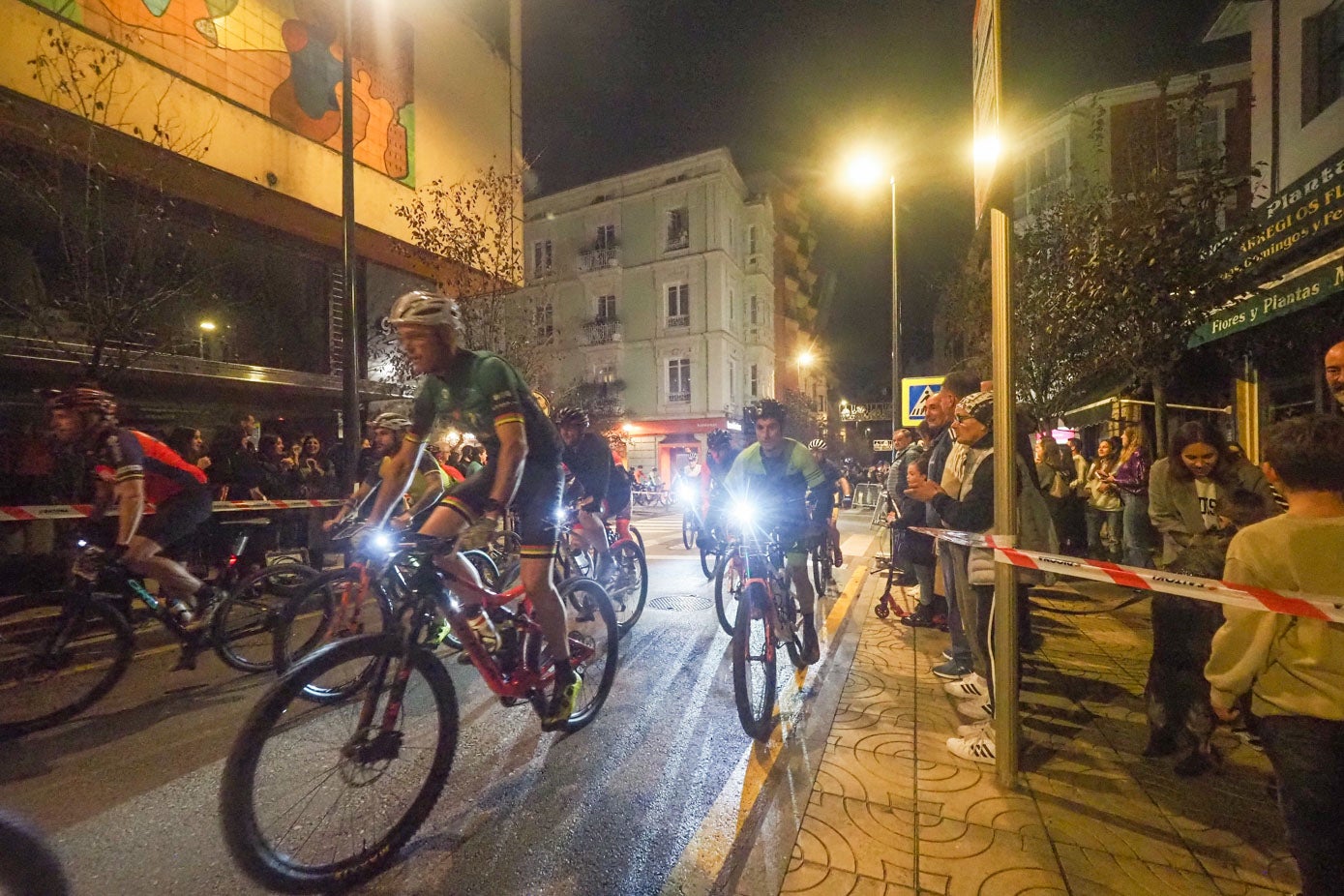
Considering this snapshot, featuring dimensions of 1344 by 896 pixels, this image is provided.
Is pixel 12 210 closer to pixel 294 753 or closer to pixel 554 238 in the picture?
pixel 294 753

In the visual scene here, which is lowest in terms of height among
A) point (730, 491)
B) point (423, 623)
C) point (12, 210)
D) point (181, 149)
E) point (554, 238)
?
point (423, 623)

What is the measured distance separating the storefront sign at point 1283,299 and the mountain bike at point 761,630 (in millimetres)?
6037

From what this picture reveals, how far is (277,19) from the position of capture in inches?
420

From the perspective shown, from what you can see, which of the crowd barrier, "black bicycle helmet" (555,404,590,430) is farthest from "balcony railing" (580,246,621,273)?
"black bicycle helmet" (555,404,590,430)

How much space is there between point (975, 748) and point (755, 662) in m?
1.23

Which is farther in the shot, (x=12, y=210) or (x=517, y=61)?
(x=517, y=61)

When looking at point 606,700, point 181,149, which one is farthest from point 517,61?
point 606,700

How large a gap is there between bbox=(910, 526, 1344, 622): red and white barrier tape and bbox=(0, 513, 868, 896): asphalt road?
1.73 metres

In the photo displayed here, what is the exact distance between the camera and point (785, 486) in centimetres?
447

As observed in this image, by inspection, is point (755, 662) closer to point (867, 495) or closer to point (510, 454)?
point (510, 454)

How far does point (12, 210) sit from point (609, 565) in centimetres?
1071

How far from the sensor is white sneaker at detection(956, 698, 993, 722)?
3.75 metres

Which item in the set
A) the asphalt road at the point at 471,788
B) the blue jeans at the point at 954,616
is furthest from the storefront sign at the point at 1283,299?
the asphalt road at the point at 471,788

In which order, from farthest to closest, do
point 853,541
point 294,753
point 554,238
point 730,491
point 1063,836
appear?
point 554,238 → point 853,541 → point 730,491 → point 1063,836 → point 294,753
